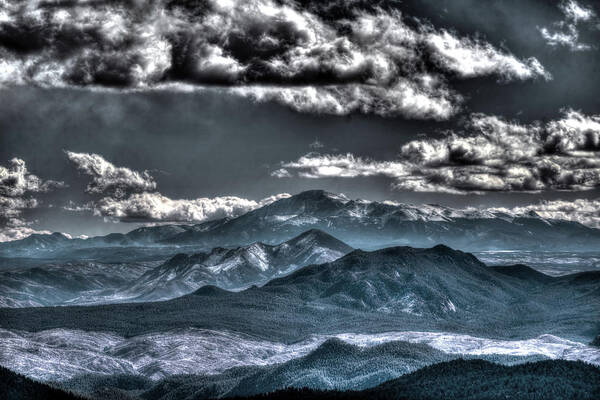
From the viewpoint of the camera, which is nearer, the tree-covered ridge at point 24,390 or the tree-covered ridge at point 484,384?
the tree-covered ridge at point 484,384

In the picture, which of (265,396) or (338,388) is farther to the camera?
(338,388)

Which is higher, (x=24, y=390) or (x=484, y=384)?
(x=484, y=384)

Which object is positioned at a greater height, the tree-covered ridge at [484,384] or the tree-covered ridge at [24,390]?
the tree-covered ridge at [484,384]

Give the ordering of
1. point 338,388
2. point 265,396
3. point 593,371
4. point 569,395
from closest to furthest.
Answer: point 569,395 → point 593,371 → point 265,396 → point 338,388

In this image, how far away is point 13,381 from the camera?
191 meters

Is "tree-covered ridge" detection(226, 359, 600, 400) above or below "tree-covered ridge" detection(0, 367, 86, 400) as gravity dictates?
above

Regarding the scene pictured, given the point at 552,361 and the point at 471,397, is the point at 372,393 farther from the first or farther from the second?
the point at 552,361

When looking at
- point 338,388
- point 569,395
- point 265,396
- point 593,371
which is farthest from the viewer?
point 338,388

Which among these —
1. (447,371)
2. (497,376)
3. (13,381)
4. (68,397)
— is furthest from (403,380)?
(13,381)

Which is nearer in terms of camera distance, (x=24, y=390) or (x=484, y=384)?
(x=484, y=384)

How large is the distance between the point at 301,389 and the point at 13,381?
90.4 meters

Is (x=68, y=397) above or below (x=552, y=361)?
below

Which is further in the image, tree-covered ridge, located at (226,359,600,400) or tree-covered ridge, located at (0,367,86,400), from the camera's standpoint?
tree-covered ridge, located at (0,367,86,400)

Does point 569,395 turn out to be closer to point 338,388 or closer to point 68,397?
point 338,388
